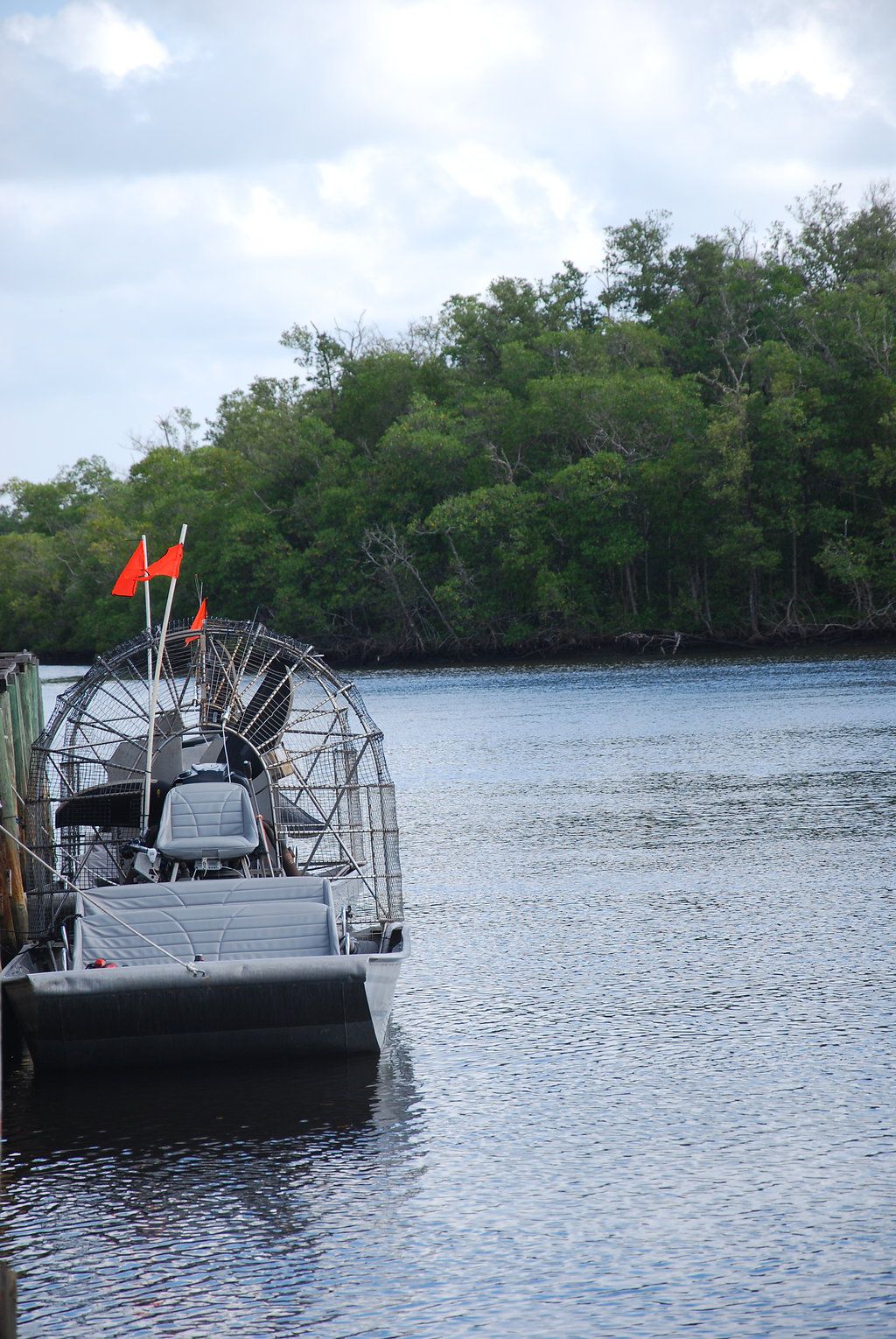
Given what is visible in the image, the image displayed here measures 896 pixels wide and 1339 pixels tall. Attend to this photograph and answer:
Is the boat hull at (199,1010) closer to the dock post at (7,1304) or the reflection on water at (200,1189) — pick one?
the reflection on water at (200,1189)

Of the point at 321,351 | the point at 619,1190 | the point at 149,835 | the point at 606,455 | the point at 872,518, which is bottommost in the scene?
the point at 619,1190

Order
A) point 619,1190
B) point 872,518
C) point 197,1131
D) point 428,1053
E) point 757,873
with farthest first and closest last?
1. point 872,518
2. point 757,873
3. point 428,1053
4. point 197,1131
5. point 619,1190

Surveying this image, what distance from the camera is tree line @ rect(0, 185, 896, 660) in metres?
65.9

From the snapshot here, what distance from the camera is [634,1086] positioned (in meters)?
10.9

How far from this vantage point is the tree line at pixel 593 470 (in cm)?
6594

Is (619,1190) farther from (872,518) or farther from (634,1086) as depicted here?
(872,518)

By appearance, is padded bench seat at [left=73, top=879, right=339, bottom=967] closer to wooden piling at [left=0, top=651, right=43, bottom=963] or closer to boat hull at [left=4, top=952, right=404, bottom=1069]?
boat hull at [left=4, top=952, right=404, bottom=1069]

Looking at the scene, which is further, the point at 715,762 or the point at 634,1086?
the point at 715,762

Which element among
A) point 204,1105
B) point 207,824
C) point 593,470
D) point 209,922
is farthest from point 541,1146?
point 593,470

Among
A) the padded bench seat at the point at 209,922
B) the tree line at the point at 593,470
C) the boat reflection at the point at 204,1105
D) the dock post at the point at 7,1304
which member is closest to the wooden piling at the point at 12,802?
the padded bench seat at the point at 209,922

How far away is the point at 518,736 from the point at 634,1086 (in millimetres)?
26003

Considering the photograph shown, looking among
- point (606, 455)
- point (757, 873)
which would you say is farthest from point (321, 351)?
point (757, 873)

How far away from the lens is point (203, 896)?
1263 cm

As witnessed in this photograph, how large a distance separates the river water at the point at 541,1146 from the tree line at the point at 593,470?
49.2m
